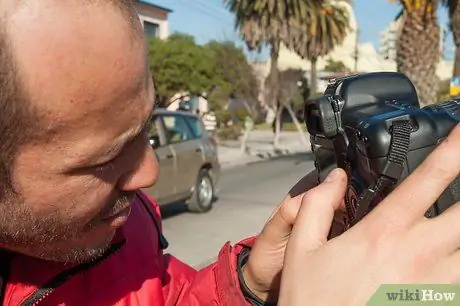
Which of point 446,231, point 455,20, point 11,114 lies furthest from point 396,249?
point 455,20

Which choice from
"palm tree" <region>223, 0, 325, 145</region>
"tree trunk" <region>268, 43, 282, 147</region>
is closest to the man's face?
"tree trunk" <region>268, 43, 282, 147</region>

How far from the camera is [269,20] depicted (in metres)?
26.2

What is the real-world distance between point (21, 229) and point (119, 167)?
7.8 inches

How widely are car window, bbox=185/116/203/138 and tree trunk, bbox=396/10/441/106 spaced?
392 cm

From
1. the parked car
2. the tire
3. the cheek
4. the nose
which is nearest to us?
the cheek

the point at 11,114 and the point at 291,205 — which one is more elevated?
the point at 11,114

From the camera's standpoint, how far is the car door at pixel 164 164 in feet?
24.3

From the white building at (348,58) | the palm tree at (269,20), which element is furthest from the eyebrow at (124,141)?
the white building at (348,58)

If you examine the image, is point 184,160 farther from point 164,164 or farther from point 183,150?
point 164,164

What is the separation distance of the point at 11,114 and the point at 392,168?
0.59 m

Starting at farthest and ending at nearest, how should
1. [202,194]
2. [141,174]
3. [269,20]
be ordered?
1. [269,20]
2. [202,194]
3. [141,174]

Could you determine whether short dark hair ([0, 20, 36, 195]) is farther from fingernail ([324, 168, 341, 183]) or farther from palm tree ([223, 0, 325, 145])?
palm tree ([223, 0, 325, 145])

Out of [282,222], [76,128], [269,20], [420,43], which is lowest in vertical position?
[282,222]

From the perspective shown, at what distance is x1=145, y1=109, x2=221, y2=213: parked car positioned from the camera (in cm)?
752
